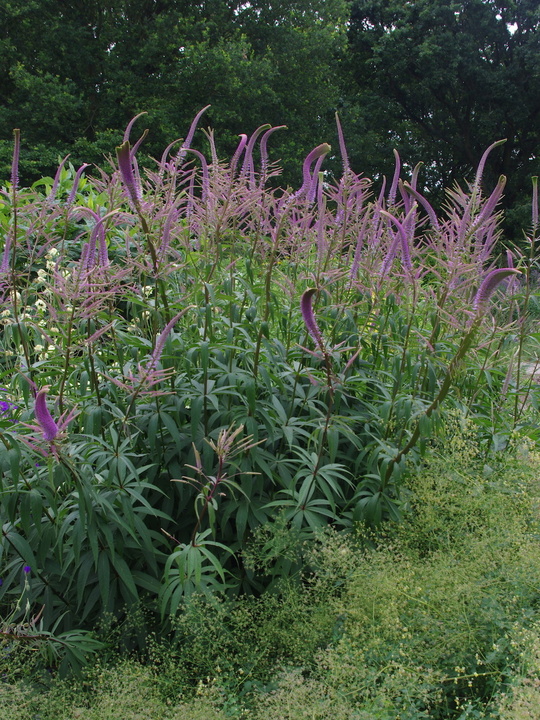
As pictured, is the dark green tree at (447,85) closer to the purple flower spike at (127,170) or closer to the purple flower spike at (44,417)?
the purple flower spike at (127,170)

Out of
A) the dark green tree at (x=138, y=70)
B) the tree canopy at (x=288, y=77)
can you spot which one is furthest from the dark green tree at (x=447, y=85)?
the dark green tree at (x=138, y=70)

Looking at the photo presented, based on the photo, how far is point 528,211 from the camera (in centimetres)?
2395

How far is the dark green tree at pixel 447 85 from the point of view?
26.8 m

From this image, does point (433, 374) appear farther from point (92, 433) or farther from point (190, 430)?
point (92, 433)

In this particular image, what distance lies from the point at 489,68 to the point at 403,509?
29865 millimetres

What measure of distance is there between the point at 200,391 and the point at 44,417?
1174mm

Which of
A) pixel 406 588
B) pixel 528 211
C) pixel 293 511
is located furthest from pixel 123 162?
pixel 528 211

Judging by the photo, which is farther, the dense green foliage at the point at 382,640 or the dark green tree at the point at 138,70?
the dark green tree at the point at 138,70

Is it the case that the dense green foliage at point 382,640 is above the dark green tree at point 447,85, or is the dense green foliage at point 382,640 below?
below

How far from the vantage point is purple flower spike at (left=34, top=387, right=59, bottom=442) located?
204 centimetres

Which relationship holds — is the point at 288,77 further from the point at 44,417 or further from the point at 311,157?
the point at 44,417

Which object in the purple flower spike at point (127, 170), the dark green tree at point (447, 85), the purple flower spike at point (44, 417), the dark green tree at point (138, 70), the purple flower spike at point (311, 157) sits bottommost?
the purple flower spike at point (44, 417)

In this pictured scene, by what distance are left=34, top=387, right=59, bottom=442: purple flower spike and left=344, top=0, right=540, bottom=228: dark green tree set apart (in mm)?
28238

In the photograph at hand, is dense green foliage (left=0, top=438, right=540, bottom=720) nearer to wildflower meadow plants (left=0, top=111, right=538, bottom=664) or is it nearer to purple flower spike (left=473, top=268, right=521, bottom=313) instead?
wildflower meadow plants (left=0, top=111, right=538, bottom=664)
